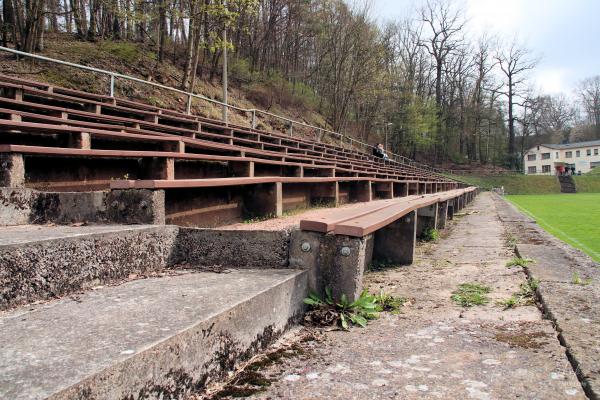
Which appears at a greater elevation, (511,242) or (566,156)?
(566,156)

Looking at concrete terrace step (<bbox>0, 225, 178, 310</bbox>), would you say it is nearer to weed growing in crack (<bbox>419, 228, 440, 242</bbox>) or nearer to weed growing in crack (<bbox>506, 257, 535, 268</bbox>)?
weed growing in crack (<bbox>506, 257, 535, 268</bbox>)

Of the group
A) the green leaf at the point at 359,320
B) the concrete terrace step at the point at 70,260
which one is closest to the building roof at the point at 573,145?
the green leaf at the point at 359,320

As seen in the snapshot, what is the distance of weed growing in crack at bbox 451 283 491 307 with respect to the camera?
2607 mm

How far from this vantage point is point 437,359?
177 centimetres

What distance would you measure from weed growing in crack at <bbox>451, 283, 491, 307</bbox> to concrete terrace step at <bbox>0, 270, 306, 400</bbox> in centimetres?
117

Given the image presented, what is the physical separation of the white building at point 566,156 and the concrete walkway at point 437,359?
80.1 metres

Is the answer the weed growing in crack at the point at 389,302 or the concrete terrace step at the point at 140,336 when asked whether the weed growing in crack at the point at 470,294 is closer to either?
the weed growing in crack at the point at 389,302

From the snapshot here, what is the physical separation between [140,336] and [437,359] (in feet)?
3.88

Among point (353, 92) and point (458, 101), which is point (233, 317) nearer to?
point (353, 92)

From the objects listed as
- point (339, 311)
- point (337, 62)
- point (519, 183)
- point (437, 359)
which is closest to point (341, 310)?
point (339, 311)

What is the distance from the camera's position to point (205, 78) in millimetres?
23094

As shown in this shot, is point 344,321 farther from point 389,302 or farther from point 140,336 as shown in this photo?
point 140,336

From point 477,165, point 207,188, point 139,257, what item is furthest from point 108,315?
point 477,165

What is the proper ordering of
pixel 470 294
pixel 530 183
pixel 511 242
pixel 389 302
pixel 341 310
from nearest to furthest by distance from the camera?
pixel 341 310 → pixel 389 302 → pixel 470 294 → pixel 511 242 → pixel 530 183
